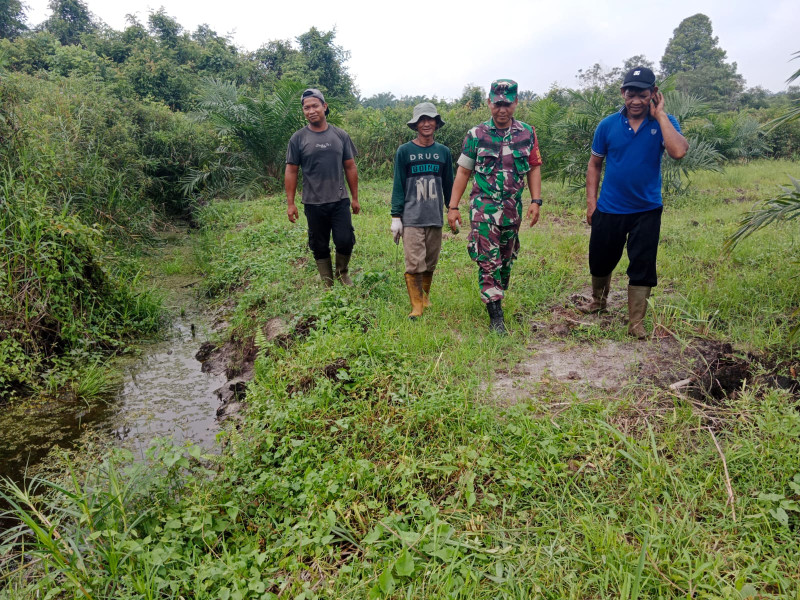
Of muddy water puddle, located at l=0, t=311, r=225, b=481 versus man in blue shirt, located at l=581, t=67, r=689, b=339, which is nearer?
muddy water puddle, located at l=0, t=311, r=225, b=481

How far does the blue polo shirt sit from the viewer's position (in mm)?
3562

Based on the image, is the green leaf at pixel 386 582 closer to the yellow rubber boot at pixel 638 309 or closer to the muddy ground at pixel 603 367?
the muddy ground at pixel 603 367

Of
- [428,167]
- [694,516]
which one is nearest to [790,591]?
[694,516]

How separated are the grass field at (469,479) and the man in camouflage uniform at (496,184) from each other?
479mm

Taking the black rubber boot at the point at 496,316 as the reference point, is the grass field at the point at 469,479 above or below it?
below

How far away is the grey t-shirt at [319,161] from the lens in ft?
15.5

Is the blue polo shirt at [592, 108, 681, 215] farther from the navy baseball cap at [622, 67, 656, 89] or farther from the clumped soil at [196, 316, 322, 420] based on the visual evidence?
the clumped soil at [196, 316, 322, 420]

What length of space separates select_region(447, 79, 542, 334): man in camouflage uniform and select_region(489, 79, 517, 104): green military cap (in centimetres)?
4

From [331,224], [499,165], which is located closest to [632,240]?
[499,165]

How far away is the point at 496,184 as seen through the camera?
398 cm

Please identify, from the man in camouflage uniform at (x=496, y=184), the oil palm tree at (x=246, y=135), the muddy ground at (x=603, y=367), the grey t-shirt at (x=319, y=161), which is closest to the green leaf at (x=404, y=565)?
the muddy ground at (x=603, y=367)

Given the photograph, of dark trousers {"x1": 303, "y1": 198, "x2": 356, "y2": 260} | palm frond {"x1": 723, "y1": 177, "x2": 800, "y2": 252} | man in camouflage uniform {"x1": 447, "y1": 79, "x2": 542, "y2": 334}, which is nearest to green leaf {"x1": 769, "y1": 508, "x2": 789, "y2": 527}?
palm frond {"x1": 723, "y1": 177, "x2": 800, "y2": 252}

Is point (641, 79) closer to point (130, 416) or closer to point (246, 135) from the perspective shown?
point (130, 416)

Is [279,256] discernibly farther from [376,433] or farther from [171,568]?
[171,568]
